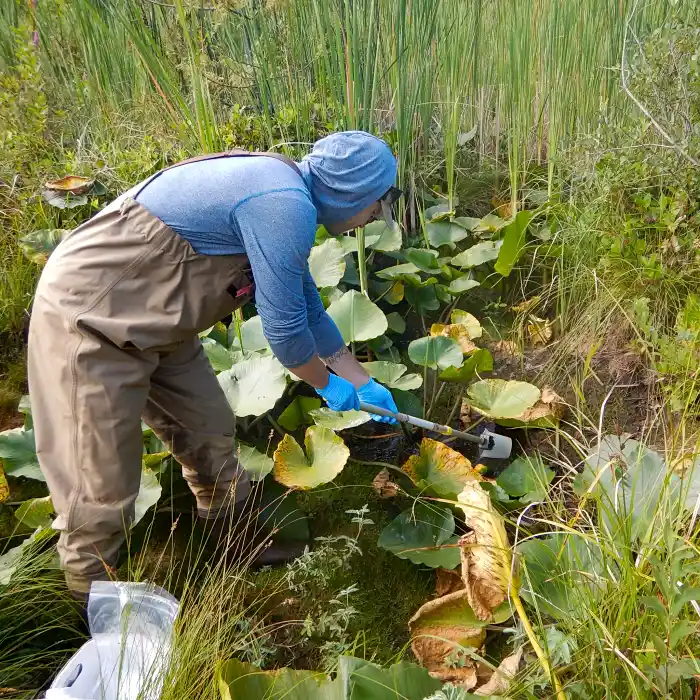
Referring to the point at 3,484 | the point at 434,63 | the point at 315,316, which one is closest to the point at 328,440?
the point at 315,316

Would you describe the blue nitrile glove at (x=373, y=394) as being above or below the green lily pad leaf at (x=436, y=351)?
above

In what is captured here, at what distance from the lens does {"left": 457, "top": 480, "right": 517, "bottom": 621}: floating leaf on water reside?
1.48 meters

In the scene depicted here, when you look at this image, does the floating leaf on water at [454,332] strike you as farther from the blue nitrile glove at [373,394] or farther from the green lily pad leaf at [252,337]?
the green lily pad leaf at [252,337]

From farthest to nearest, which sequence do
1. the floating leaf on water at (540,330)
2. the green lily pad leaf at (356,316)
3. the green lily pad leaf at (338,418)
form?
the floating leaf on water at (540,330), the green lily pad leaf at (356,316), the green lily pad leaf at (338,418)

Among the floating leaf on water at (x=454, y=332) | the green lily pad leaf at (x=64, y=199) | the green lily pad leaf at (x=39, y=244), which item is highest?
the green lily pad leaf at (x=64, y=199)

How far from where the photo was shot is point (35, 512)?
6.14 ft

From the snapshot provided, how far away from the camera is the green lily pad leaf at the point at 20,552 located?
155cm

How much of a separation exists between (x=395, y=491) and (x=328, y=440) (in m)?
0.29

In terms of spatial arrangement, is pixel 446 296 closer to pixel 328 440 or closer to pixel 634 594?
pixel 328 440

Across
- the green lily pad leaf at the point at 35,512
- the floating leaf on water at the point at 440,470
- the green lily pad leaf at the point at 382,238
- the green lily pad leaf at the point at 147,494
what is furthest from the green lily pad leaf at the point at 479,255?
the green lily pad leaf at the point at 35,512

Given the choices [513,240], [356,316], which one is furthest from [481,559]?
[513,240]

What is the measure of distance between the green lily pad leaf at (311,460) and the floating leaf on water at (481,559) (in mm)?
477

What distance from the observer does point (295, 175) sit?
144cm

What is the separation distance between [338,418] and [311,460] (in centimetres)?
17
